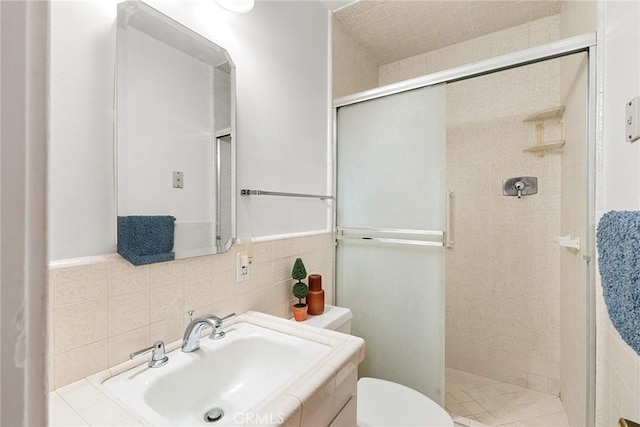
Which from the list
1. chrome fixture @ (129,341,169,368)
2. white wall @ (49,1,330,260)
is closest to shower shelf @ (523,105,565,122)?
white wall @ (49,1,330,260)

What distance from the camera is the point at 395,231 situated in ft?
5.42

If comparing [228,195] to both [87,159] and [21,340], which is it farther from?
[21,340]

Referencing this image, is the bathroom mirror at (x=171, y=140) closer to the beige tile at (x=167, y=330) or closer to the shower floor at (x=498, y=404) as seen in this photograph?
the beige tile at (x=167, y=330)

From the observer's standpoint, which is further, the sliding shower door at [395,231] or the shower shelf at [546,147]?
the shower shelf at [546,147]

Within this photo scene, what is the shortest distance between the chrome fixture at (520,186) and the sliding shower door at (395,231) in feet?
2.82

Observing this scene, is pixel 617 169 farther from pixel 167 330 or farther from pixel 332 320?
pixel 167 330

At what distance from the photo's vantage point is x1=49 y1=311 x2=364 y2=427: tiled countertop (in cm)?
63

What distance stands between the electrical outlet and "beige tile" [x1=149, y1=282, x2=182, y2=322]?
0.79 ft

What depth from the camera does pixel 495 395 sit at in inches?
77.2

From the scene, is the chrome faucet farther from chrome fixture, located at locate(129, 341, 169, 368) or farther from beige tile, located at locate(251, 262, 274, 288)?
beige tile, located at locate(251, 262, 274, 288)

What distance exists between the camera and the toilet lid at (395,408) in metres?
1.22

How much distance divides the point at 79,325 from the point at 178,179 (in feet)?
1.61

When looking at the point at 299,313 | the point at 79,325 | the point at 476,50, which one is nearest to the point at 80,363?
the point at 79,325

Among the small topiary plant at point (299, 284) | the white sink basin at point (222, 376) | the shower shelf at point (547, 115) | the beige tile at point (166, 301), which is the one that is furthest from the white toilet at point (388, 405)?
the shower shelf at point (547, 115)
